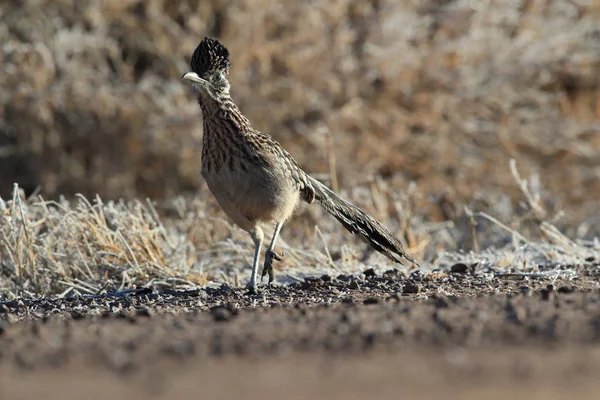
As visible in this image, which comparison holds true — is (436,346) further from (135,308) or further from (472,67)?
(472,67)

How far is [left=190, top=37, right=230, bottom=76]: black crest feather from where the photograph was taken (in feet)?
20.7

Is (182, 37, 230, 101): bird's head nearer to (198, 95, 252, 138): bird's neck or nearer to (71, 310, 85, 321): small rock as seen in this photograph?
(198, 95, 252, 138): bird's neck

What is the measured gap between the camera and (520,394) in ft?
9.93

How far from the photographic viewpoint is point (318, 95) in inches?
434

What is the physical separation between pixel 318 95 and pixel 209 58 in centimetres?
478

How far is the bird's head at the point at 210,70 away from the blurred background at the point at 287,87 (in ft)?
13.7

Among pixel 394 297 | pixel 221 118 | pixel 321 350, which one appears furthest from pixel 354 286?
pixel 321 350

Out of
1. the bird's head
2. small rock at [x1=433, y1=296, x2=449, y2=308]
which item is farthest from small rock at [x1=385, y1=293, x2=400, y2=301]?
the bird's head

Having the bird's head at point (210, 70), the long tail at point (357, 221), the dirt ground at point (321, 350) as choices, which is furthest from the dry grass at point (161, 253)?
the dirt ground at point (321, 350)

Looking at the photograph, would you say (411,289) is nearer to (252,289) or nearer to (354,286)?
(354,286)

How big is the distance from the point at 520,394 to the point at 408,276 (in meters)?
3.21

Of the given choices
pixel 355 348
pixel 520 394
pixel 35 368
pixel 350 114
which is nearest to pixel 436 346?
pixel 355 348

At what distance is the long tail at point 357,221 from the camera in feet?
21.2

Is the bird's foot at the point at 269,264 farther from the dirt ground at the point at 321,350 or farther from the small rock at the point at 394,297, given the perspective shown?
the dirt ground at the point at 321,350
